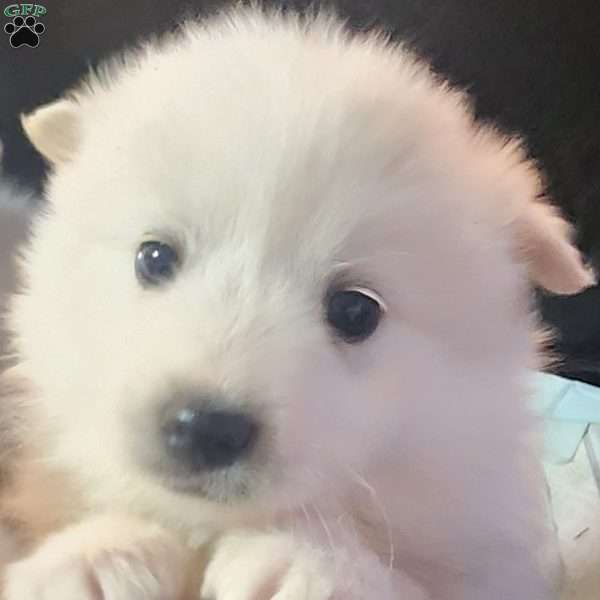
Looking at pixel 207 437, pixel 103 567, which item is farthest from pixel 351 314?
pixel 103 567

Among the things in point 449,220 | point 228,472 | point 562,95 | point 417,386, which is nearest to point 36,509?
point 228,472

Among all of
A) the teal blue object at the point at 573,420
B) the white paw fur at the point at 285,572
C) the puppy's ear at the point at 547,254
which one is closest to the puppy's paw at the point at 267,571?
the white paw fur at the point at 285,572

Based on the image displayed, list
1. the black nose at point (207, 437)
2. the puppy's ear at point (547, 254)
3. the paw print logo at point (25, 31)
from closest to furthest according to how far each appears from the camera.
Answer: the black nose at point (207, 437)
the puppy's ear at point (547, 254)
the paw print logo at point (25, 31)

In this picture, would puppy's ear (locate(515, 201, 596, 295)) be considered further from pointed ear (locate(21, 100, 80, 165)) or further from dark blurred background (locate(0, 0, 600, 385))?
dark blurred background (locate(0, 0, 600, 385))

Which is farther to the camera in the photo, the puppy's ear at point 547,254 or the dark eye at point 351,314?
the puppy's ear at point 547,254

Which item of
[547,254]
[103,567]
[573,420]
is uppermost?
[547,254]

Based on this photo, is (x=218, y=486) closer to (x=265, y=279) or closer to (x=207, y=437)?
(x=207, y=437)

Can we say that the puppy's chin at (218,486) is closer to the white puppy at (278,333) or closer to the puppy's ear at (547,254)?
the white puppy at (278,333)
